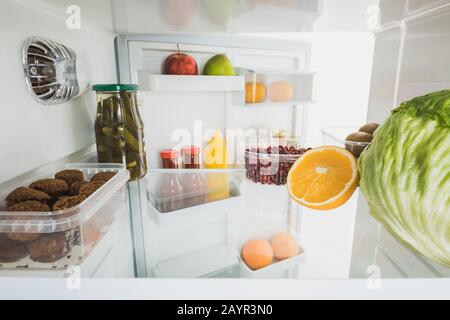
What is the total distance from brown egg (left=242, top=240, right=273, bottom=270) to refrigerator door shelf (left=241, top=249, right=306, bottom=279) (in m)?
0.02

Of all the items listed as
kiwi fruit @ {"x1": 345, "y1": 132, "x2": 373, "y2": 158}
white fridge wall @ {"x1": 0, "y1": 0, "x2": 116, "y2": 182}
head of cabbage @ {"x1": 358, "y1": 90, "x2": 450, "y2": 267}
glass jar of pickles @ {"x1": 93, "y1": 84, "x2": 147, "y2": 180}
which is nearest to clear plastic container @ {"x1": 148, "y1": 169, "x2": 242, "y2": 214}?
glass jar of pickles @ {"x1": 93, "y1": 84, "x2": 147, "y2": 180}

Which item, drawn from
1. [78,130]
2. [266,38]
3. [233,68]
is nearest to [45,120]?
[78,130]

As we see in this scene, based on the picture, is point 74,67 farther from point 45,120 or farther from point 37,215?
point 37,215

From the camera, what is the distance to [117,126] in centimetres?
75

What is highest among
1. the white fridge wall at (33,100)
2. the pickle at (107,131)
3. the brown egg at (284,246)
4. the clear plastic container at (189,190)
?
the white fridge wall at (33,100)

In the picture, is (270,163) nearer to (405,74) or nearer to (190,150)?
(190,150)

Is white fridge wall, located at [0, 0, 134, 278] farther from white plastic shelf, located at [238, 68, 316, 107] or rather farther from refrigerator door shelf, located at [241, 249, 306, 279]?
white plastic shelf, located at [238, 68, 316, 107]

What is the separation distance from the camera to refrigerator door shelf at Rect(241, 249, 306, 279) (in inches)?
22.0

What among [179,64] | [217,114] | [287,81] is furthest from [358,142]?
[179,64]

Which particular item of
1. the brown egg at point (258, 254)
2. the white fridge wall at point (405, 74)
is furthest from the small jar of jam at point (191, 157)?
the white fridge wall at point (405, 74)

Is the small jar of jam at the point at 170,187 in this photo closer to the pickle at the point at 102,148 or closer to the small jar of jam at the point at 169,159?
the small jar of jam at the point at 169,159

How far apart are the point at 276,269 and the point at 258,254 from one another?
0.05 meters

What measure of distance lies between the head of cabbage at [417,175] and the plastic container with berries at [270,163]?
1.20 feet

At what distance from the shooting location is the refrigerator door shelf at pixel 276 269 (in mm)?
560
